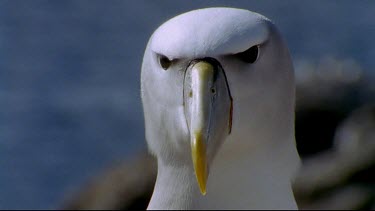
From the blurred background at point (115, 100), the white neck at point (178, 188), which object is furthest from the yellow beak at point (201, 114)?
the blurred background at point (115, 100)

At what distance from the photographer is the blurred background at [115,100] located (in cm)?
859

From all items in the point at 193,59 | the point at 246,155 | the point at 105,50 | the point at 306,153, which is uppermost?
the point at 193,59

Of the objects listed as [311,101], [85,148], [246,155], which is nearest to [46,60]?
[85,148]

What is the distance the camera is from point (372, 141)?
8.52 meters

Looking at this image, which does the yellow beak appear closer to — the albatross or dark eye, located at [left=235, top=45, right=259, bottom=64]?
the albatross

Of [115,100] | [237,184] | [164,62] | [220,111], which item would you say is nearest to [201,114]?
[220,111]

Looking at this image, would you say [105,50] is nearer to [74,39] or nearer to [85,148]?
[74,39]

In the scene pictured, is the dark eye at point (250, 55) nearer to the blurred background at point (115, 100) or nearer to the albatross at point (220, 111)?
the albatross at point (220, 111)

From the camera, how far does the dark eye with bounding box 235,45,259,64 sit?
405cm

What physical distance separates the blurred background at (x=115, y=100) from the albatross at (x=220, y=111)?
3839mm

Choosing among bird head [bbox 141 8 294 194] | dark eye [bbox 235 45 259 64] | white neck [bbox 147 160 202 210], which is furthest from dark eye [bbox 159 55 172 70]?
white neck [bbox 147 160 202 210]

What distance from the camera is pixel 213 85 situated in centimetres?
398

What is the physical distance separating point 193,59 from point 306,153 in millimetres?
4767

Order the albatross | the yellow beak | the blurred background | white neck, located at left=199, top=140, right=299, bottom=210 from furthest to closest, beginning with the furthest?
the blurred background
white neck, located at left=199, top=140, right=299, bottom=210
the albatross
the yellow beak
